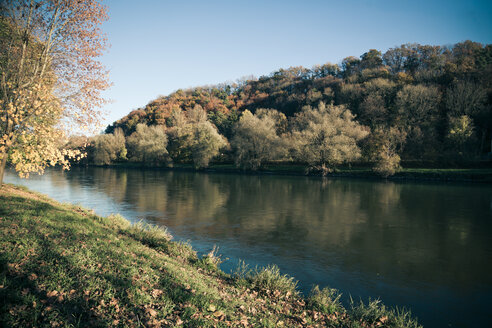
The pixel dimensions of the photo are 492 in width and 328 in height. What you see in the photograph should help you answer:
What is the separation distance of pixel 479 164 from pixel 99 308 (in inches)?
2605

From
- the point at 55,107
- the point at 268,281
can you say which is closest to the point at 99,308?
the point at 268,281

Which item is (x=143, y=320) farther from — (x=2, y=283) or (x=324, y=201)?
(x=324, y=201)

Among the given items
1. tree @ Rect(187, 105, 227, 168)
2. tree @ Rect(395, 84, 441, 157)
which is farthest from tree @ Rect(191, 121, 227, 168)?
tree @ Rect(395, 84, 441, 157)

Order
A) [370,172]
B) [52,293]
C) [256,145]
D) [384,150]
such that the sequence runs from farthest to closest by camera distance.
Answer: [256,145] < [370,172] < [384,150] < [52,293]

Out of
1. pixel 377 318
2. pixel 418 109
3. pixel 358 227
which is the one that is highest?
pixel 418 109

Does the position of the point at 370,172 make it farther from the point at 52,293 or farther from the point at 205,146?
the point at 52,293

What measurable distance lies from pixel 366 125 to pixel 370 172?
24106 mm

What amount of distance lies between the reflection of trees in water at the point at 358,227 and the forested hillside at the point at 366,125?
27.6 metres

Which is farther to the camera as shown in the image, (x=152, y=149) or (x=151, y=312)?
(x=152, y=149)

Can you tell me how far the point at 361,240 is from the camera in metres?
16.7

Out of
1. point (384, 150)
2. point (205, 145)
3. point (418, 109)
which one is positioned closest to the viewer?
point (384, 150)

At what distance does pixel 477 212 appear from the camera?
965 inches

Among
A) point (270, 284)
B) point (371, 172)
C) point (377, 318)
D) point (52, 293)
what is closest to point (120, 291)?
point (52, 293)

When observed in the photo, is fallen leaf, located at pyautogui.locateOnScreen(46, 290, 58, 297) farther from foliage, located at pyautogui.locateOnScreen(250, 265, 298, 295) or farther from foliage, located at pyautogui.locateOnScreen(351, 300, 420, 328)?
foliage, located at pyautogui.locateOnScreen(351, 300, 420, 328)
